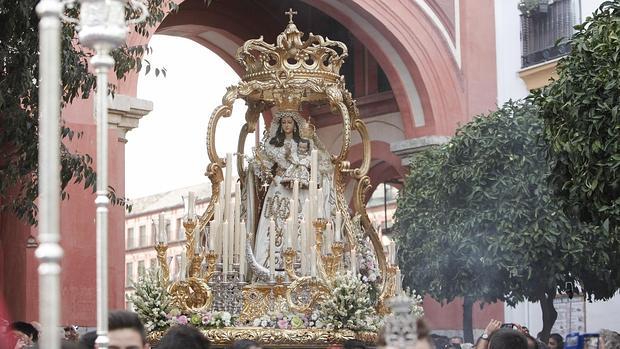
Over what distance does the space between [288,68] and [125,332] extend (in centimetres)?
804

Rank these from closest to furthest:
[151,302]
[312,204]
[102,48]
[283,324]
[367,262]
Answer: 1. [102,48]
2. [151,302]
3. [283,324]
4. [312,204]
5. [367,262]

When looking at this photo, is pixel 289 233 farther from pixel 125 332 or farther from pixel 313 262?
pixel 125 332

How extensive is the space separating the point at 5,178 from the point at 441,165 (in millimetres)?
9922

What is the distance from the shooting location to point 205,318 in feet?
39.8

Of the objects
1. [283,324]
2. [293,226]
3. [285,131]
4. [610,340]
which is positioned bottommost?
[610,340]

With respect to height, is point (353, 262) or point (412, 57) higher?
point (412, 57)

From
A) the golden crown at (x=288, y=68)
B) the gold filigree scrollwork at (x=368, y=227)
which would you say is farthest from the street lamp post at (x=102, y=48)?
the golden crown at (x=288, y=68)

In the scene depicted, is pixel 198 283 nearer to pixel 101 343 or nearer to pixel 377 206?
pixel 101 343

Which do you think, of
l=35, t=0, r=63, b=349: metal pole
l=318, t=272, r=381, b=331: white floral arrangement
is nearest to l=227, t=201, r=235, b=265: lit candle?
l=318, t=272, r=381, b=331: white floral arrangement

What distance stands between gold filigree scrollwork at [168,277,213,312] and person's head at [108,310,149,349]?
21.3 ft

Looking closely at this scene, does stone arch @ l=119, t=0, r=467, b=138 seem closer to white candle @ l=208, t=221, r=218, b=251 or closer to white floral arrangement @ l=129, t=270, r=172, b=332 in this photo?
white candle @ l=208, t=221, r=218, b=251

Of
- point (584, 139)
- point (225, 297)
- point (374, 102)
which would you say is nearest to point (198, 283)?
point (225, 297)

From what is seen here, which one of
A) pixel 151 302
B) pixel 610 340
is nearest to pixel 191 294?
pixel 151 302

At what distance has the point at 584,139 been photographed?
1372cm
